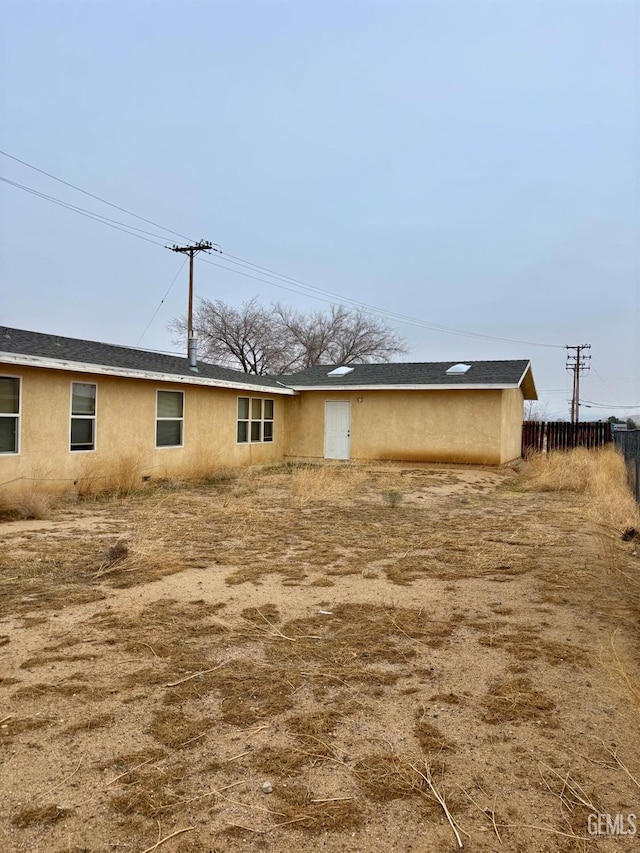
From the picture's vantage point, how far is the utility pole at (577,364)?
3962 cm

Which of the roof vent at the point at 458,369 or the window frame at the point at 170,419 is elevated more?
the roof vent at the point at 458,369

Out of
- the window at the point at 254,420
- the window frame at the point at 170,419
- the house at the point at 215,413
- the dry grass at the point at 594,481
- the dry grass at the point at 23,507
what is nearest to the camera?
the dry grass at the point at 23,507

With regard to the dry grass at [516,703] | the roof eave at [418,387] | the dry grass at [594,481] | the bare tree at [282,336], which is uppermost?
the bare tree at [282,336]

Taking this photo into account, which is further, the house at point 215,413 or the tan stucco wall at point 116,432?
the house at point 215,413

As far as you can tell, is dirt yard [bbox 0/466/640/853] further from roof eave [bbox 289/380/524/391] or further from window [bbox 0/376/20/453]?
roof eave [bbox 289/380/524/391]

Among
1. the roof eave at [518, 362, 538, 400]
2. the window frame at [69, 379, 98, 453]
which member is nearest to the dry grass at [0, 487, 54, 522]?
the window frame at [69, 379, 98, 453]

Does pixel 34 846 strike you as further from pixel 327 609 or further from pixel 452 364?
pixel 452 364

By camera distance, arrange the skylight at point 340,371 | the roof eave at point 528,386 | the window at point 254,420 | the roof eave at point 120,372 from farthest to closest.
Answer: the roof eave at point 528,386, the skylight at point 340,371, the window at point 254,420, the roof eave at point 120,372

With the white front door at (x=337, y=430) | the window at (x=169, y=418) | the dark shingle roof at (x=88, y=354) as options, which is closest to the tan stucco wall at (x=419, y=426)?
the white front door at (x=337, y=430)

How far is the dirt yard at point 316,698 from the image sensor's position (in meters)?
2.11

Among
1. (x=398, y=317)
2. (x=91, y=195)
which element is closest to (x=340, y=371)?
(x=91, y=195)

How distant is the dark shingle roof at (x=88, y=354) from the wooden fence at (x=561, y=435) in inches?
478

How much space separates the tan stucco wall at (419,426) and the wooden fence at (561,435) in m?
3.02

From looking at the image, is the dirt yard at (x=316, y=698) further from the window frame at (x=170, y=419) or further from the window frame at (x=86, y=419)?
the window frame at (x=170, y=419)
